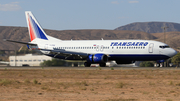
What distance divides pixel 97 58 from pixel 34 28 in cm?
1583

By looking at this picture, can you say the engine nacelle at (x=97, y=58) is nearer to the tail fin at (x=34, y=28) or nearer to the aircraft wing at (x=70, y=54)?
the aircraft wing at (x=70, y=54)

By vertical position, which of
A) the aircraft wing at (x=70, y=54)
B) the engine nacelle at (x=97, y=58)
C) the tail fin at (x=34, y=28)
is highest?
the tail fin at (x=34, y=28)

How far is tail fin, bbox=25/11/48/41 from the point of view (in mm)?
55291

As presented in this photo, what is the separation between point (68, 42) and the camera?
53156mm

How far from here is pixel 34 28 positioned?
182 feet

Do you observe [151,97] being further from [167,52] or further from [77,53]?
[77,53]

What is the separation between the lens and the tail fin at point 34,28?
55.3 m

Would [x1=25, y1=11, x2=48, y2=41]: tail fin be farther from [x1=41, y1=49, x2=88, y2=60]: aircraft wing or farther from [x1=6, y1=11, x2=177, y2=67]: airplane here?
[x1=41, y1=49, x2=88, y2=60]: aircraft wing

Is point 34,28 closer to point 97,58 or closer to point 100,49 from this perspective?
point 100,49

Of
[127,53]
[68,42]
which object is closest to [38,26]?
[68,42]

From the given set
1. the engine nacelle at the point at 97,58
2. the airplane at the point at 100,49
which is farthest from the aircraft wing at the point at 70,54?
the engine nacelle at the point at 97,58

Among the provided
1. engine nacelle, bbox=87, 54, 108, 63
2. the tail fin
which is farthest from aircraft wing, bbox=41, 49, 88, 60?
the tail fin

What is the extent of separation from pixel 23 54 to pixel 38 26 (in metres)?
19.7

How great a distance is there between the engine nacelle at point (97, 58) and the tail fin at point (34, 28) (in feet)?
38.3
